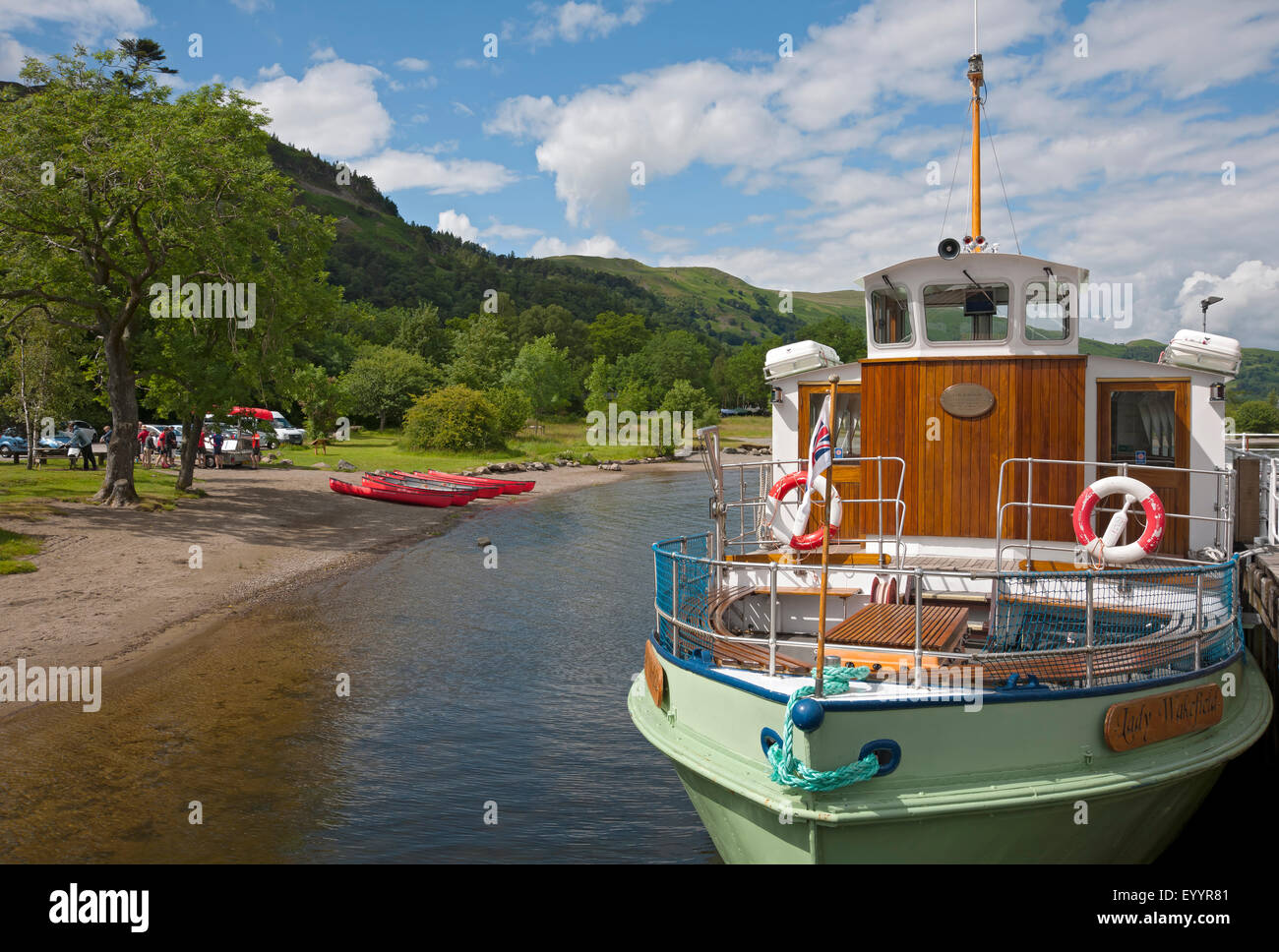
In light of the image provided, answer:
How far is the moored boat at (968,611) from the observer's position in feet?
24.7

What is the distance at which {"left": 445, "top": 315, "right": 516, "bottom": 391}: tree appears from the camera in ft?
269

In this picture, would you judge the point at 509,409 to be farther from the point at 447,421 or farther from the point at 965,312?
the point at 965,312

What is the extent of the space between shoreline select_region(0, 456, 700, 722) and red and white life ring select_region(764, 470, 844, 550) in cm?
1195

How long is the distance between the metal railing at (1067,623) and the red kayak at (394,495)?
3345cm

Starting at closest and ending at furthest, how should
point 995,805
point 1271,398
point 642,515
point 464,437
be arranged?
point 995,805 < point 642,515 < point 464,437 < point 1271,398

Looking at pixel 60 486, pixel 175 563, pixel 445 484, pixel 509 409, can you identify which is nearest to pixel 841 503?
pixel 175 563

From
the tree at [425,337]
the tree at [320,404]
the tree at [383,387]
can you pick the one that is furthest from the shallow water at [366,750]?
the tree at [425,337]

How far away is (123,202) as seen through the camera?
85.3ft

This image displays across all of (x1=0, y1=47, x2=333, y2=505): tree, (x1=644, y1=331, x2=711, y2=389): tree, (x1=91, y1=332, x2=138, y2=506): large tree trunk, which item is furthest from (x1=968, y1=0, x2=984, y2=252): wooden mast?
(x1=644, y1=331, x2=711, y2=389): tree

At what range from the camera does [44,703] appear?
15.2 m

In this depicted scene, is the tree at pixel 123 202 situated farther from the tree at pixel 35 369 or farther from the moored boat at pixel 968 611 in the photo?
the moored boat at pixel 968 611
